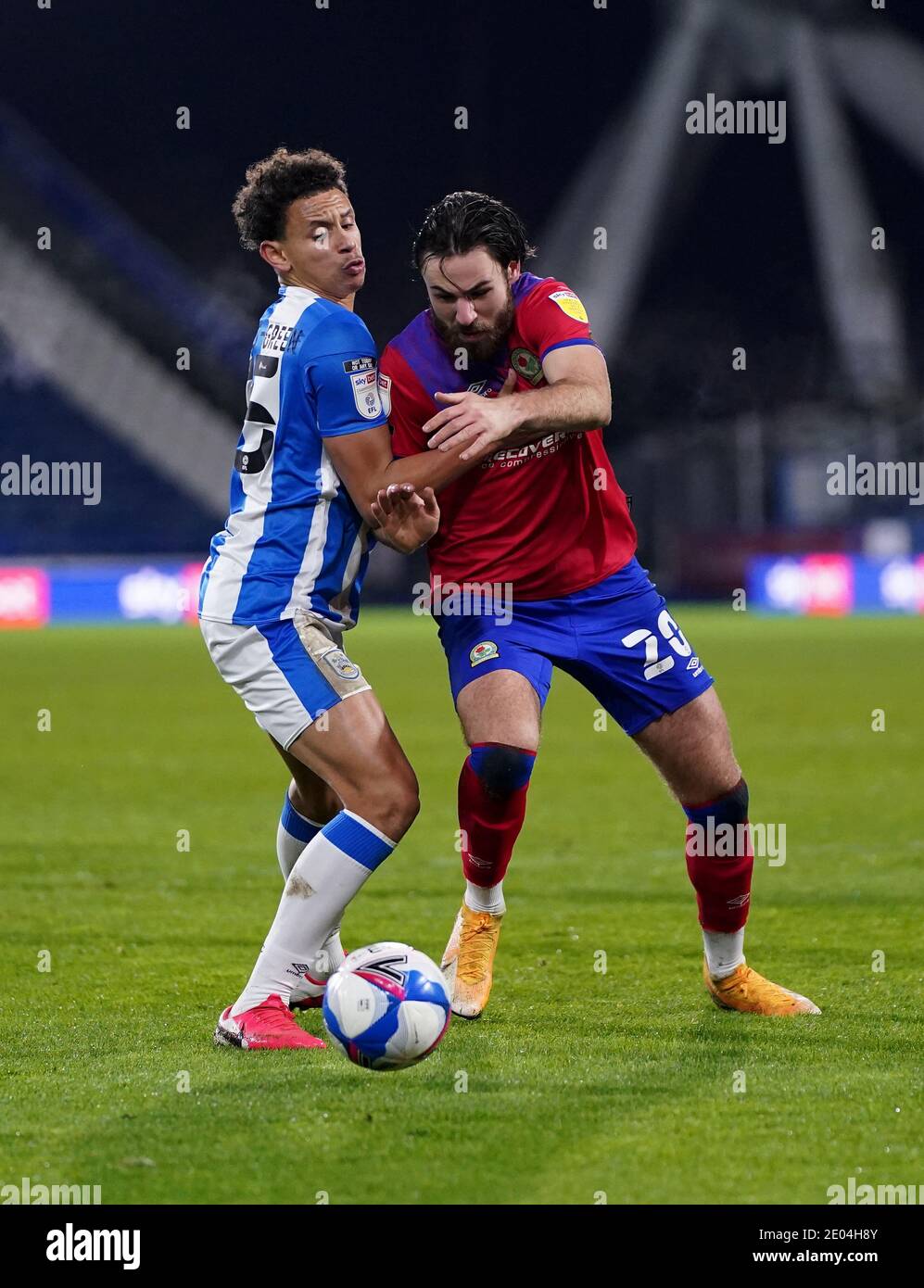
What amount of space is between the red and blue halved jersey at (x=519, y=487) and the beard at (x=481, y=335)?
39 mm

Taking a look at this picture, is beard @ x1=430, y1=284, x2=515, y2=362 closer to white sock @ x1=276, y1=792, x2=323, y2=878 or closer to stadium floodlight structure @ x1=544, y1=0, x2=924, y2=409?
white sock @ x1=276, y1=792, x2=323, y2=878

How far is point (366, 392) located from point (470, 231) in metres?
0.59

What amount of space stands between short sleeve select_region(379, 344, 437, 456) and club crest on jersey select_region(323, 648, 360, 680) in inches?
27.6

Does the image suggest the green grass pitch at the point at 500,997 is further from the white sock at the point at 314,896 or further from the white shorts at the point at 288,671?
the white shorts at the point at 288,671

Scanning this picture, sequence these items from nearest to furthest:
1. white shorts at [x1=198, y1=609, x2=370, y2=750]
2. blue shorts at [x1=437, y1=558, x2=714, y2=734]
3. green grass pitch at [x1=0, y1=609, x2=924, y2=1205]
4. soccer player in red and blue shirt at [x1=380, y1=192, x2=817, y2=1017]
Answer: green grass pitch at [x1=0, y1=609, x2=924, y2=1205] < white shorts at [x1=198, y1=609, x2=370, y2=750] < soccer player in red and blue shirt at [x1=380, y1=192, x2=817, y2=1017] < blue shorts at [x1=437, y1=558, x2=714, y2=734]

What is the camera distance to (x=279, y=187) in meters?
4.69

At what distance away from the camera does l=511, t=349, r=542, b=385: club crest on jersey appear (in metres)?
4.91

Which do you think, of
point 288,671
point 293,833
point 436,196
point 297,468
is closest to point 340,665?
point 288,671

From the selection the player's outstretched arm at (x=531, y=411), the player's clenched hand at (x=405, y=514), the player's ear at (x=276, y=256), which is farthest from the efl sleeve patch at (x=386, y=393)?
the player's ear at (x=276, y=256)

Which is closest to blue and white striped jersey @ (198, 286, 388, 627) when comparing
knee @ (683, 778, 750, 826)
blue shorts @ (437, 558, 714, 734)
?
blue shorts @ (437, 558, 714, 734)

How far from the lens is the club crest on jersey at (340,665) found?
14.8 feet

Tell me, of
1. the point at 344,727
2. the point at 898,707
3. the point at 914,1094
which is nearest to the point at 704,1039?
the point at 914,1094

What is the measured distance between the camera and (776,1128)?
3.71m

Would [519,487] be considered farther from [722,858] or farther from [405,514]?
[722,858]
